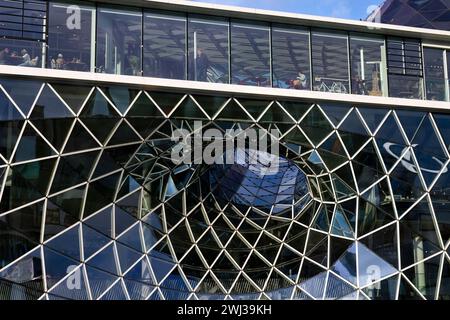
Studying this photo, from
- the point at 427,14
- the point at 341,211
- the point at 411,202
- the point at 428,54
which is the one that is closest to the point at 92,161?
the point at 341,211

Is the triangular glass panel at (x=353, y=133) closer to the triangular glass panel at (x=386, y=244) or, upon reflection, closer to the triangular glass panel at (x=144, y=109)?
the triangular glass panel at (x=386, y=244)

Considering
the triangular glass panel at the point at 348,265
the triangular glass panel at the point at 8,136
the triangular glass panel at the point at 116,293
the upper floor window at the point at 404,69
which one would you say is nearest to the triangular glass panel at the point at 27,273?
the triangular glass panel at the point at 116,293

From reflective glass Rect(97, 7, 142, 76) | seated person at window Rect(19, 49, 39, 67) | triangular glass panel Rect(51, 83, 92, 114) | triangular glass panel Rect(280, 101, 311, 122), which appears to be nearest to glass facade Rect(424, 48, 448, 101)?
triangular glass panel Rect(280, 101, 311, 122)

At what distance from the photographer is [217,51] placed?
→ 26172 mm

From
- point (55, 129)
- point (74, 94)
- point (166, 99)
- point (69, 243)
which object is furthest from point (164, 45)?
point (69, 243)

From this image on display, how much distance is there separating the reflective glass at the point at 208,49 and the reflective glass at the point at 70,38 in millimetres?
4039

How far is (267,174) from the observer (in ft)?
127

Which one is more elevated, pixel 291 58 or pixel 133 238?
pixel 291 58

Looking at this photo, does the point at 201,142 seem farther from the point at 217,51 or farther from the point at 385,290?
the point at 385,290

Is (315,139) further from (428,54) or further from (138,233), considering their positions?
(138,233)

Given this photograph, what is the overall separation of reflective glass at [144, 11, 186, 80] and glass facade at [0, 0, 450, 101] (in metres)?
0.04

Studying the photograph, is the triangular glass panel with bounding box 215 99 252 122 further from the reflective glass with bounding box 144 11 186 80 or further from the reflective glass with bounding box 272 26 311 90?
the reflective glass with bounding box 144 11 186 80

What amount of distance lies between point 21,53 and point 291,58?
1097 centimetres
